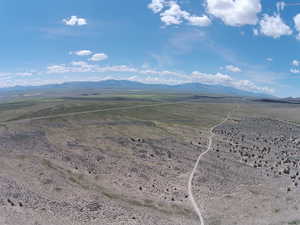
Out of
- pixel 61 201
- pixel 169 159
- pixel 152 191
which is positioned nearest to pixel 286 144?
pixel 169 159

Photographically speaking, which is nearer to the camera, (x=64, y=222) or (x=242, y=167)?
(x=64, y=222)

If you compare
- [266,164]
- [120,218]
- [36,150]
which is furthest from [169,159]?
[36,150]

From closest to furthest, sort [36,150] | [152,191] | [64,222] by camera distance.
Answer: [64,222]
[152,191]
[36,150]

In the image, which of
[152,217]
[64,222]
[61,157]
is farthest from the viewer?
[61,157]

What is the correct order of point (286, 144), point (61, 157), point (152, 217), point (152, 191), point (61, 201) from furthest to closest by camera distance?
point (286, 144), point (61, 157), point (152, 191), point (61, 201), point (152, 217)

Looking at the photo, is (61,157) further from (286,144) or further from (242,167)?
(286,144)

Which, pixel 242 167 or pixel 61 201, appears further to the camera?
pixel 242 167

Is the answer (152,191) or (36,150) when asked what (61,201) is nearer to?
(152,191)

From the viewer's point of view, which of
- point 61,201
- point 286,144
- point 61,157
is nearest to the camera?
point 61,201
